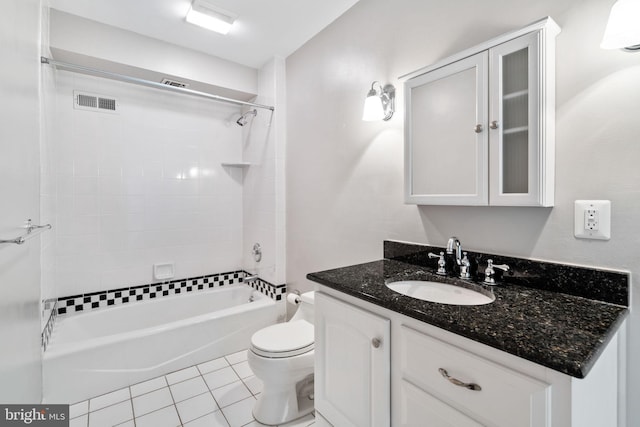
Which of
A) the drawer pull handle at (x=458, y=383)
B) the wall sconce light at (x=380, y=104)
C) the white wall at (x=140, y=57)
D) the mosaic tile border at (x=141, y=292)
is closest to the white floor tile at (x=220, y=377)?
the mosaic tile border at (x=141, y=292)

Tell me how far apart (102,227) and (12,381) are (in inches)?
58.0

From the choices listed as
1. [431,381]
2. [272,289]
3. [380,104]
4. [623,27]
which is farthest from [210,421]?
[623,27]

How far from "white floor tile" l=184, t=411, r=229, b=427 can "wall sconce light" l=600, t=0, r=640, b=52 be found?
2.21 metres

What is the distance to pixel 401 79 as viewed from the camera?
1556 mm

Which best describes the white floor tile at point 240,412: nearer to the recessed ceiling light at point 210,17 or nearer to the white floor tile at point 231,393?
the white floor tile at point 231,393

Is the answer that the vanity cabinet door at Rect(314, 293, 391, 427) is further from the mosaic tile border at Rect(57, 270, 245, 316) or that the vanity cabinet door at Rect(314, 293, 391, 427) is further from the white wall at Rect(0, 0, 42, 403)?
the mosaic tile border at Rect(57, 270, 245, 316)

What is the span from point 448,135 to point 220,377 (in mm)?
2017

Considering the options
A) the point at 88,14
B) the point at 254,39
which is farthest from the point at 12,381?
the point at 254,39

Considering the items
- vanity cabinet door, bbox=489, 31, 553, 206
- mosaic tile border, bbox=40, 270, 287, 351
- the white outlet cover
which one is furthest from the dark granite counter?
mosaic tile border, bbox=40, 270, 287, 351

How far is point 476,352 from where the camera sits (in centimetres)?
77

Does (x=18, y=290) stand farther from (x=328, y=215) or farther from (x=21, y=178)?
(x=328, y=215)

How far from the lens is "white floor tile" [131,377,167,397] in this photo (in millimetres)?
Answer: 1867

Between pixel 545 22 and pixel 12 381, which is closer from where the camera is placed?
pixel 545 22

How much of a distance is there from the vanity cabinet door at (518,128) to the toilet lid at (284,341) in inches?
46.4
